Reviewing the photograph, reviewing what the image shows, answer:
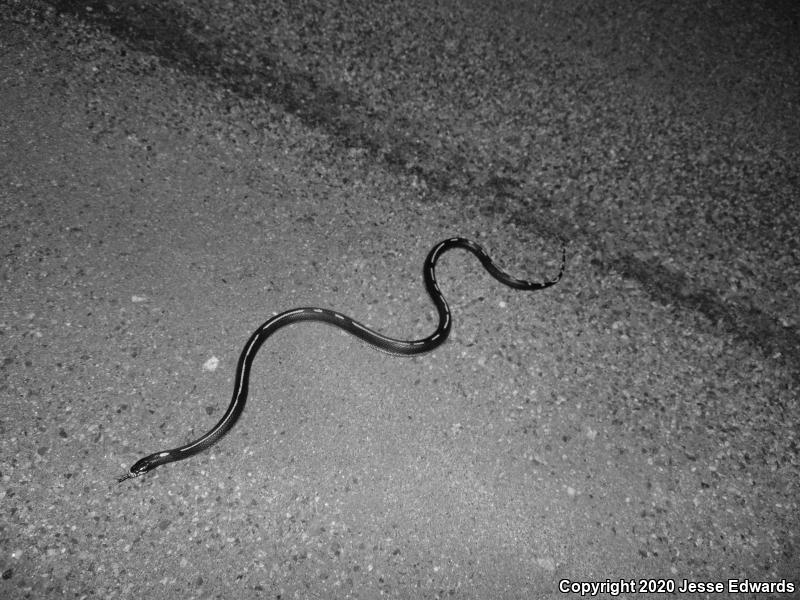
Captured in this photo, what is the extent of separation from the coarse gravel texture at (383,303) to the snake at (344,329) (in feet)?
0.23

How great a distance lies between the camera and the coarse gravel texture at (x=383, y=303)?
8.40 ft

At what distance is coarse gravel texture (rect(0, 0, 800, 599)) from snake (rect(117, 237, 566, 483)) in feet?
0.23

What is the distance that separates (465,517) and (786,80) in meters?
5.06

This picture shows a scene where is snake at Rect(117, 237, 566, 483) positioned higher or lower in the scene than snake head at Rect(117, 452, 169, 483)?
higher

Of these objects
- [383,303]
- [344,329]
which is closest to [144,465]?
[344,329]

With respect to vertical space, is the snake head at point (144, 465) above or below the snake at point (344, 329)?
below

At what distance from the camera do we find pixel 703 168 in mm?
4066

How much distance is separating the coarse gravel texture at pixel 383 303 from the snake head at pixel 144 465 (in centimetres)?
7

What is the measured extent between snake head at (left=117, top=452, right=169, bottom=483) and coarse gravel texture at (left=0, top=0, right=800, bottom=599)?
7cm

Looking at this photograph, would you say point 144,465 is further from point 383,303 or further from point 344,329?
point 383,303

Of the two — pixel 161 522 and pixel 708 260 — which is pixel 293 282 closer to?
pixel 161 522

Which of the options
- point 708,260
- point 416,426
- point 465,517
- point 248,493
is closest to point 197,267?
point 248,493

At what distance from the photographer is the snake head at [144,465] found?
8.39ft

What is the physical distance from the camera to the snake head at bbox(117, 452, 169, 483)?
256 cm
